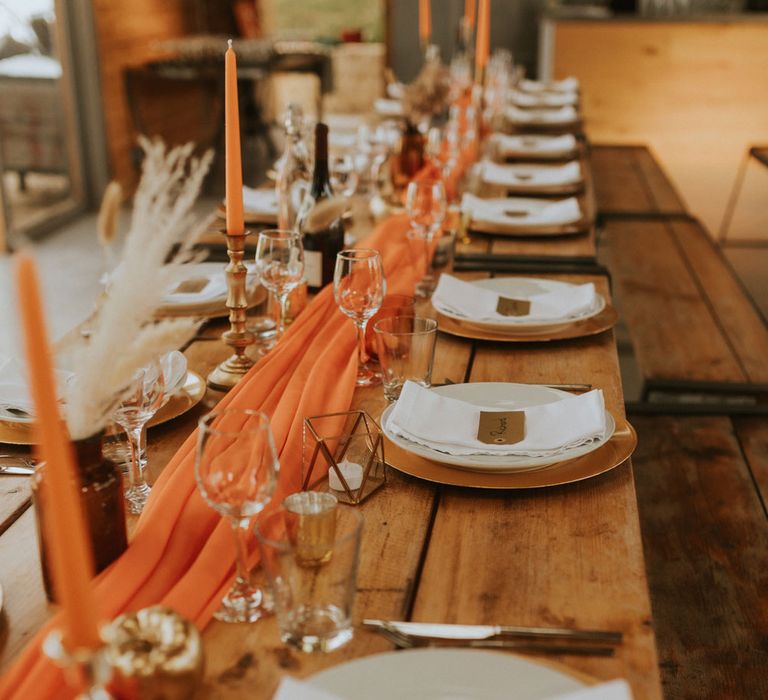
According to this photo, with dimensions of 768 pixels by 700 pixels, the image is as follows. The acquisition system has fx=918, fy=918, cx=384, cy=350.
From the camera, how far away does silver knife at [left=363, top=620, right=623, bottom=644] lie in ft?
2.58

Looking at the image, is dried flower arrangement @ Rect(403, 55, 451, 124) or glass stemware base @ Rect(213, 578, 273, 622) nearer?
glass stemware base @ Rect(213, 578, 273, 622)

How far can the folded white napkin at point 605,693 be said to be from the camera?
677 mm

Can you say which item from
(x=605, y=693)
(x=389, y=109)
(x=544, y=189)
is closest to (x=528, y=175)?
(x=544, y=189)

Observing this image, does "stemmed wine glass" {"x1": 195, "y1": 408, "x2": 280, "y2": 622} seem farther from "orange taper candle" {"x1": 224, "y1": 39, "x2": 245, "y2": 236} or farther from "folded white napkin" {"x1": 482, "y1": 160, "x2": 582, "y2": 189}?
"folded white napkin" {"x1": 482, "y1": 160, "x2": 582, "y2": 189}

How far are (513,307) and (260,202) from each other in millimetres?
947

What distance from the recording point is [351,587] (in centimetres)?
78

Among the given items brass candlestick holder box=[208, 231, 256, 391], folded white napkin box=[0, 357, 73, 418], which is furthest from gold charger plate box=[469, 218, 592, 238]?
folded white napkin box=[0, 357, 73, 418]

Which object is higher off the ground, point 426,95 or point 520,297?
point 426,95

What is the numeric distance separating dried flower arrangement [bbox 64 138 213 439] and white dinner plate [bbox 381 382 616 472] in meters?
0.37

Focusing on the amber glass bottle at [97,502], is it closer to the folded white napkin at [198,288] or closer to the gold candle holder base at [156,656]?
the gold candle holder base at [156,656]

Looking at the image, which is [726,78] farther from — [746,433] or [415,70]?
[746,433]

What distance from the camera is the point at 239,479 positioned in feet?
2.70

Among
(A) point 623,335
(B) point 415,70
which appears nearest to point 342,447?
(A) point 623,335

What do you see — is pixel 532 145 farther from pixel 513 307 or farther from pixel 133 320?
pixel 133 320
